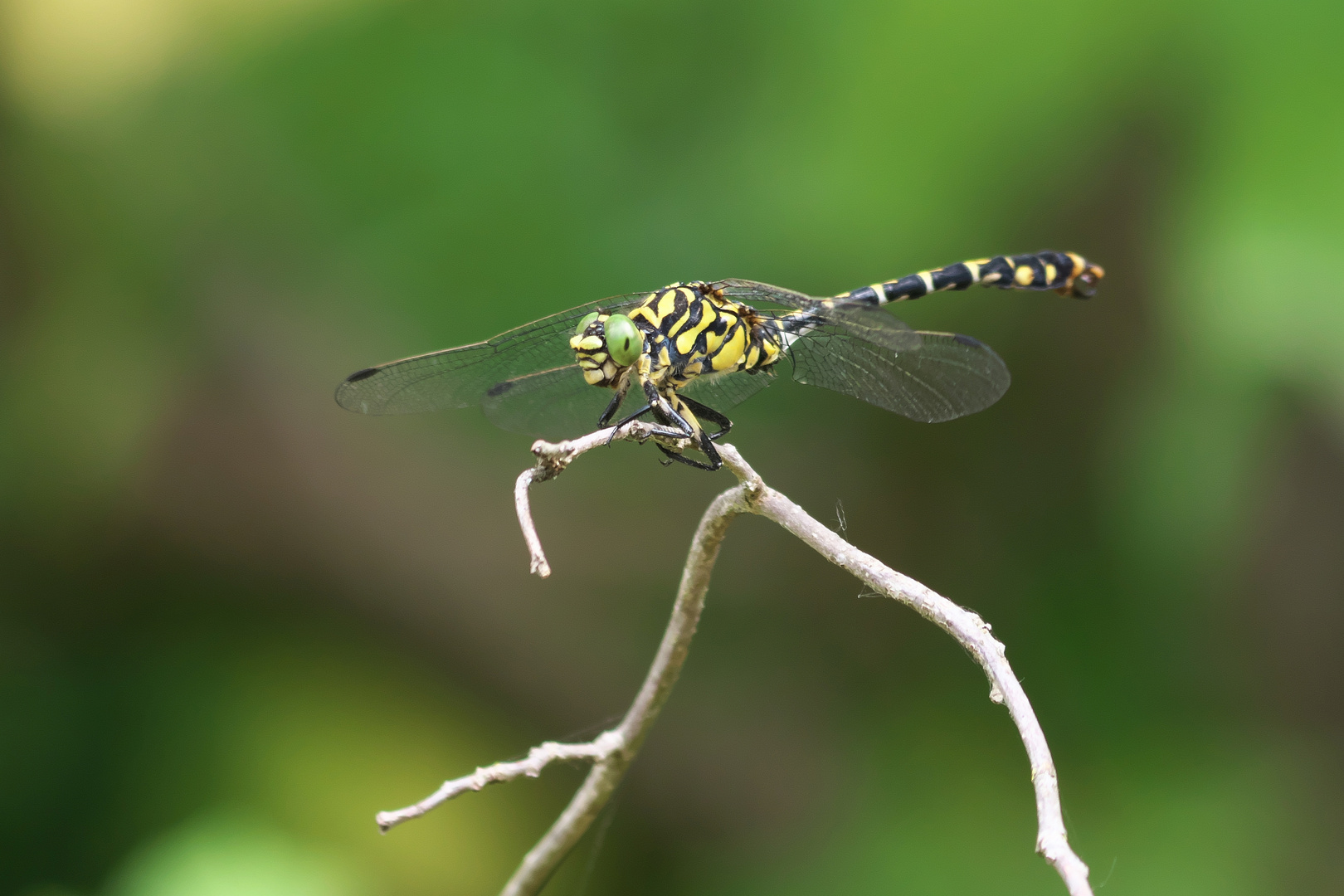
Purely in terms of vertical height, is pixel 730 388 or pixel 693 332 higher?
pixel 693 332

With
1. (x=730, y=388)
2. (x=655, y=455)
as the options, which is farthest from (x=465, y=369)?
(x=655, y=455)

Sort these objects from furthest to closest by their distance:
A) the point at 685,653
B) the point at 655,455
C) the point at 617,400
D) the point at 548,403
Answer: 1. the point at 655,455
2. the point at 548,403
3. the point at 617,400
4. the point at 685,653

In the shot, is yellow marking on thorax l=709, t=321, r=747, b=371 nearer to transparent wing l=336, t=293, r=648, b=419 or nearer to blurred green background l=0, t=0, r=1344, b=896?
transparent wing l=336, t=293, r=648, b=419

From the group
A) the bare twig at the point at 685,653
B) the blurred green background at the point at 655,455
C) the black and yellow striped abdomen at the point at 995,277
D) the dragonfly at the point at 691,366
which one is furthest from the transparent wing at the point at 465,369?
the blurred green background at the point at 655,455

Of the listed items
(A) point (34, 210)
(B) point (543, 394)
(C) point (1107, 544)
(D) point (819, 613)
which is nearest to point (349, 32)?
(A) point (34, 210)

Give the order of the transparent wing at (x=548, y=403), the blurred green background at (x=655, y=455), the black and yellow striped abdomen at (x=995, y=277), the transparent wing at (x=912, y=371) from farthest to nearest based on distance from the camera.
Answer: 1. the blurred green background at (x=655, y=455)
2. the black and yellow striped abdomen at (x=995, y=277)
3. the transparent wing at (x=548, y=403)
4. the transparent wing at (x=912, y=371)

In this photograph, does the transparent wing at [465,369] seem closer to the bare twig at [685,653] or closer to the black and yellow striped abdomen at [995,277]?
the bare twig at [685,653]

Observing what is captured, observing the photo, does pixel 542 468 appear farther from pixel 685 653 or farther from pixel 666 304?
pixel 666 304
